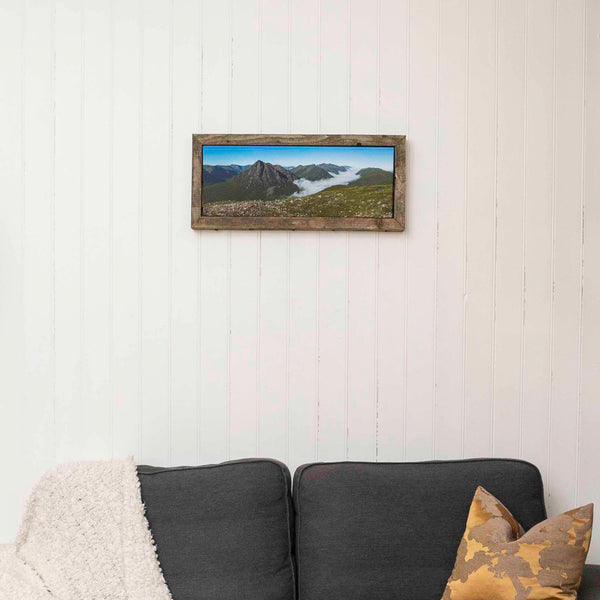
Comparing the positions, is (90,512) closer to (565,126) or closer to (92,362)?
(92,362)

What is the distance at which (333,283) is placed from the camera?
210 centimetres

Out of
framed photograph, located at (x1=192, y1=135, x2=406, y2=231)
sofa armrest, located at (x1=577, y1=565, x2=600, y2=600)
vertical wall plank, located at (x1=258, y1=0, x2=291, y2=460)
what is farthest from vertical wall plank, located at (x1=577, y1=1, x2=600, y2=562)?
vertical wall plank, located at (x1=258, y1=0, x2=291, y2=460)

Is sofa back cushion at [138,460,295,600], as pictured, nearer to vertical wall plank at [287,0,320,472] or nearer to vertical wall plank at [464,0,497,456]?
vertical wall plank at [287,0,320,472]

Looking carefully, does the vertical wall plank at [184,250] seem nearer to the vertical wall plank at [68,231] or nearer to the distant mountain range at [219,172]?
the distant mountain range at [219,172]

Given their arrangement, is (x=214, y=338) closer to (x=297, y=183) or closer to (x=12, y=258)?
(x=297, y=183)

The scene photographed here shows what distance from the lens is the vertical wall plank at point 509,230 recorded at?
6.82 ft

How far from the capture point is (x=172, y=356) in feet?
6.90

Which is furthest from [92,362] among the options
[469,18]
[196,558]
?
[469,18]

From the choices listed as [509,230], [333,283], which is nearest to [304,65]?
[333,283]

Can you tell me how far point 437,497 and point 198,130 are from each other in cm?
134

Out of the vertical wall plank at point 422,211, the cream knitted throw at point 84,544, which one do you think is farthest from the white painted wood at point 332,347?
the cream knitted throw at point 84,544

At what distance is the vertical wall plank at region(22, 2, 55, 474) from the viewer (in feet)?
6.89

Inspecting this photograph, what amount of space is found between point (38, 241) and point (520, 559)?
5.57ft

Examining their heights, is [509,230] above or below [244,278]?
above
